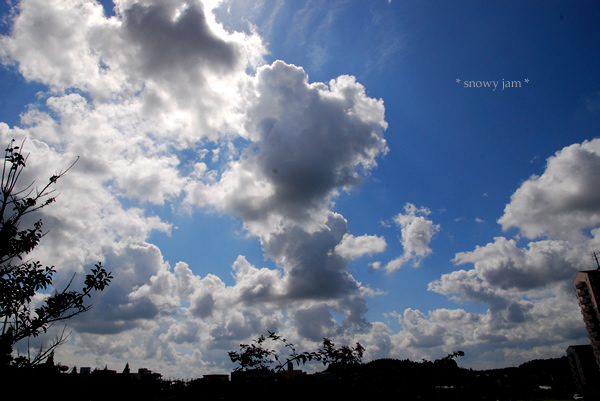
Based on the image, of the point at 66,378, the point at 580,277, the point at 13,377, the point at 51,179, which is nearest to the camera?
the point at 13,377

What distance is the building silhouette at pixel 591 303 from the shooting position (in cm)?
7756

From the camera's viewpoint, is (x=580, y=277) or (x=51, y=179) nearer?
(x=51, y=179)

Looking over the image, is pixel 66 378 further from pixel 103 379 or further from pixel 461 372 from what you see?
pixel 461 372

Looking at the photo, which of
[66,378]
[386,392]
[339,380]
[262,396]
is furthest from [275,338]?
[66,378]

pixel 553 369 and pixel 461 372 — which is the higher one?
pixel 461 372

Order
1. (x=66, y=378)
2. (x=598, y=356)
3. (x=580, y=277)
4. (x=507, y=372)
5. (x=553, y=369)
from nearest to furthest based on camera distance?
(x=66, y=378) < (x=507, y=372) < (x=598, y=356) < (x=580, y=277) < (x=553, y=369)

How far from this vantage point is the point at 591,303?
8062 centimetres

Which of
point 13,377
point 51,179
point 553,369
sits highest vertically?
point 51,179

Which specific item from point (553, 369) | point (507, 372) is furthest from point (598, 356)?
point (507, 372)

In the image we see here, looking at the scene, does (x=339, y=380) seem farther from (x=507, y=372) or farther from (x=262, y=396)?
(x=507, y=372)

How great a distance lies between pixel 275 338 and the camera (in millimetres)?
5879

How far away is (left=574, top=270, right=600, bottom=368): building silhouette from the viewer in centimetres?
7756

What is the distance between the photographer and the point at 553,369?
11056 cm

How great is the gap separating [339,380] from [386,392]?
4.79 ft
